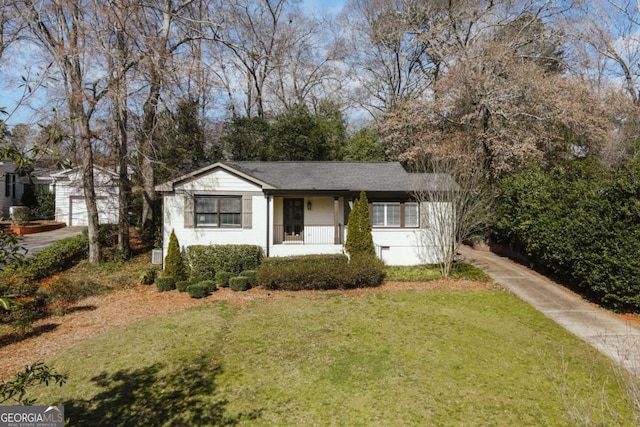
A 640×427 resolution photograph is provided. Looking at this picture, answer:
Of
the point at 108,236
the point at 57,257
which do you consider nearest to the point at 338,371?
the point at 57,257

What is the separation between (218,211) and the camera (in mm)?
15688

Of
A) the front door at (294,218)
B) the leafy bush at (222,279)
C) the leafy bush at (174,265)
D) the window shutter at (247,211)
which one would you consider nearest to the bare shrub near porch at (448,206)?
the front door at (294,218)

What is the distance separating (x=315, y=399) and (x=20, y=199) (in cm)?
3176

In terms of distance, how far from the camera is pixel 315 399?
6.23 meters

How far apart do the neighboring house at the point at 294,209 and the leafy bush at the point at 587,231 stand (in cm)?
362

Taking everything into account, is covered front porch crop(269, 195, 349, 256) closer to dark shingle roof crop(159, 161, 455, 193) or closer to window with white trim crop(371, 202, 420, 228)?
dark shingle roof crop(159, 161, 455, 193)

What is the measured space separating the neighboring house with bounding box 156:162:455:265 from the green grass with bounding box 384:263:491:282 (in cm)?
73

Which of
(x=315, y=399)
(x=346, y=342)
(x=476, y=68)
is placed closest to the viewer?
(x=315, y=399)

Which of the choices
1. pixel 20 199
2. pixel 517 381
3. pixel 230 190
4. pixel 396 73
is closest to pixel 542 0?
pixel 396 73

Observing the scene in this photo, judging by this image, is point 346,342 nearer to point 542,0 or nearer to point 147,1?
point 147,1

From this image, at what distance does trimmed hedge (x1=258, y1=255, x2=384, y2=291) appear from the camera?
42.8 ft

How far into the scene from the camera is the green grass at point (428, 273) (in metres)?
14.2

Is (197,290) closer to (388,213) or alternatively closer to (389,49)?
(388,213)

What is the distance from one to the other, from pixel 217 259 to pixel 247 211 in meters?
2.52
